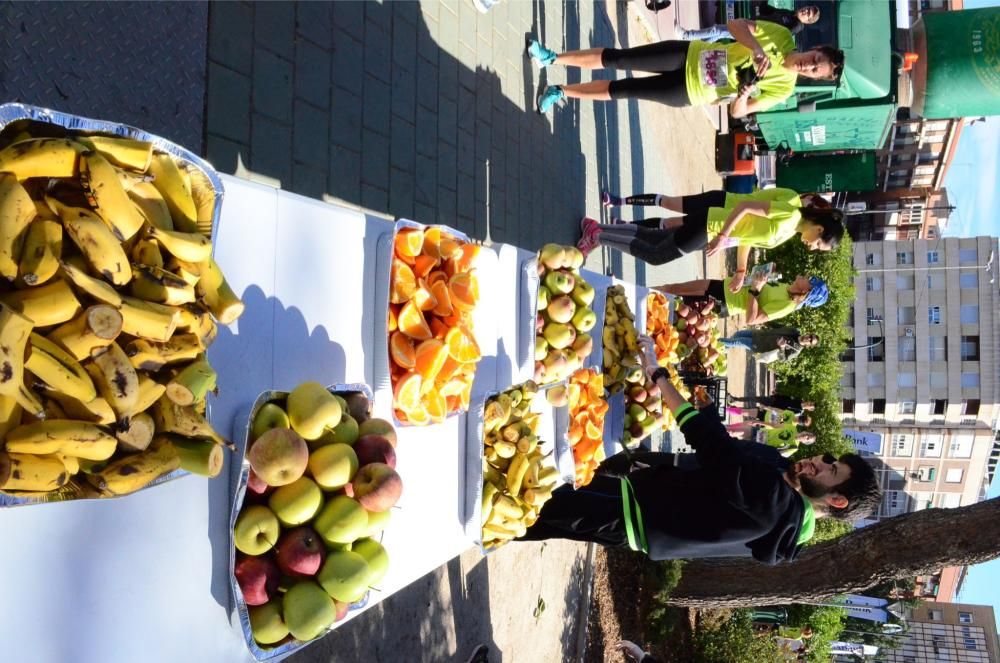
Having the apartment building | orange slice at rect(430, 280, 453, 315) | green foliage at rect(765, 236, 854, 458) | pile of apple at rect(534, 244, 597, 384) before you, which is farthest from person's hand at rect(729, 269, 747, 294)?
the apartment building

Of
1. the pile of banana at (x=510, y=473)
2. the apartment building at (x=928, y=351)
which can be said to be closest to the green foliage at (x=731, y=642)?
the pile of banana at (x=510, y=473)

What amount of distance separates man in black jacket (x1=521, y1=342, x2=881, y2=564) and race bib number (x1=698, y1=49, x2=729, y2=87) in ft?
8.44

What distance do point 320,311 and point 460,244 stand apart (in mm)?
863

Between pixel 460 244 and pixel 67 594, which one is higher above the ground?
pixel 460 244

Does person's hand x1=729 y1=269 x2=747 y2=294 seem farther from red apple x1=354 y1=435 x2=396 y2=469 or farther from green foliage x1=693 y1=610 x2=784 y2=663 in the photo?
green foliage x1=693 y1=610 x2=784 y2=663

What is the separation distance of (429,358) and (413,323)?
0.57ft

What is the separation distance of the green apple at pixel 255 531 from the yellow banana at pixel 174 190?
0.86 m

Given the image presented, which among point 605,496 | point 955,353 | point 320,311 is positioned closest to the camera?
point 320,311

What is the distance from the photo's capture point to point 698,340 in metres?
6.32

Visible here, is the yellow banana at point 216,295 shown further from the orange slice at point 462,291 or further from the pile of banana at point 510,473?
the pile of banana at point 510,473

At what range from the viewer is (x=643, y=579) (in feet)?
26.3

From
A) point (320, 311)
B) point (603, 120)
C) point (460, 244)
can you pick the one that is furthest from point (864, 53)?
point (320, 311)

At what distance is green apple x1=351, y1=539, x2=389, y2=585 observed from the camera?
211 centimetres

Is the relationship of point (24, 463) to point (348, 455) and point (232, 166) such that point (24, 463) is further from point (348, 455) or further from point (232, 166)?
point (232, 166)
